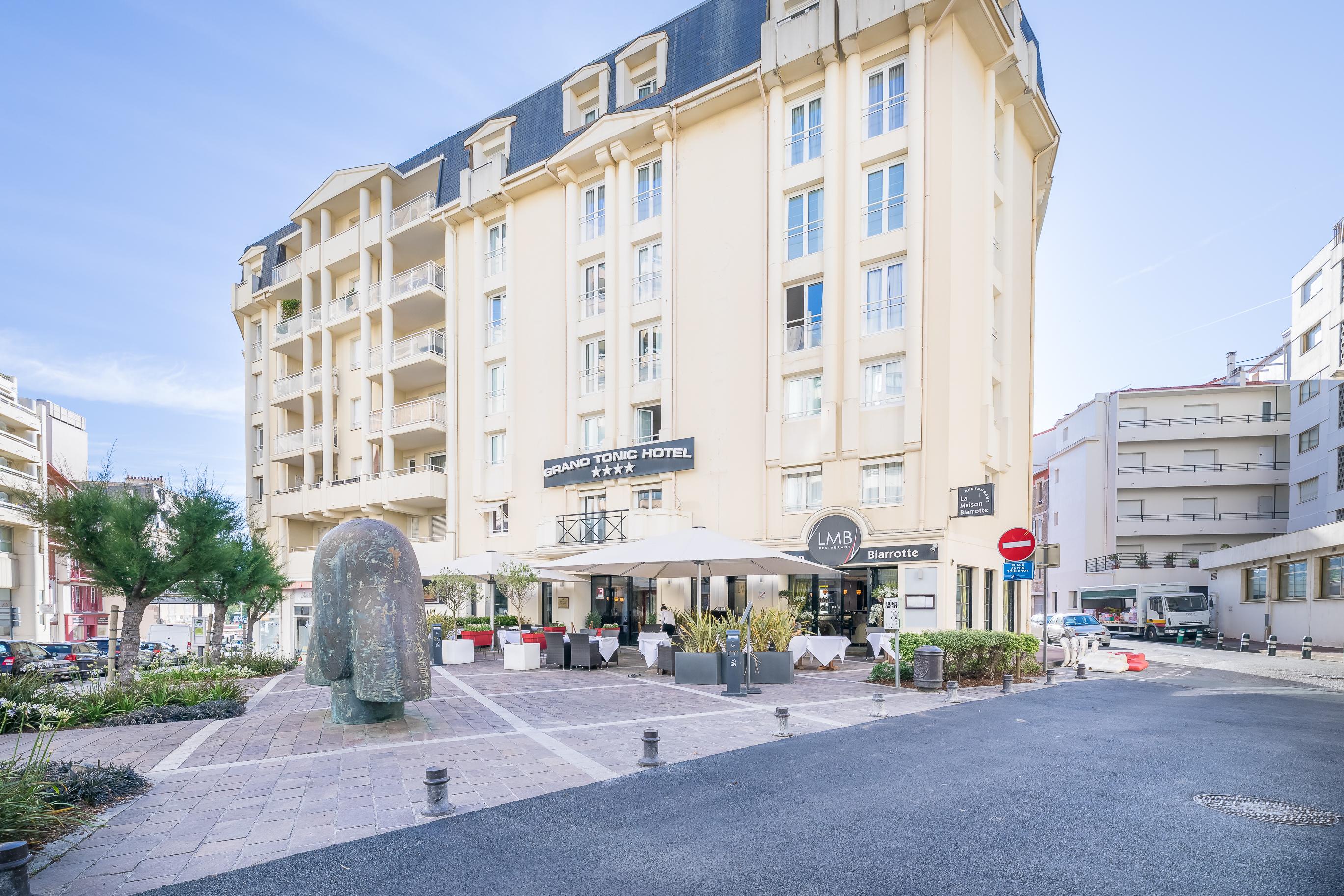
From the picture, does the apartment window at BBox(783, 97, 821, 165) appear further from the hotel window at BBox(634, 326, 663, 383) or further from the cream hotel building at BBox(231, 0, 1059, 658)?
the hotel window at BBox(634, 326, 663, 383)

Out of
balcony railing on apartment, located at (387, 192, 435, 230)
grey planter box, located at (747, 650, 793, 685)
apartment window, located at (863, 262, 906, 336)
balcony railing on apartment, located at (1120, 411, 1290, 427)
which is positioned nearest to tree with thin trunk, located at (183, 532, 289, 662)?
grey planter box, located at (747, 650, 793, 685)

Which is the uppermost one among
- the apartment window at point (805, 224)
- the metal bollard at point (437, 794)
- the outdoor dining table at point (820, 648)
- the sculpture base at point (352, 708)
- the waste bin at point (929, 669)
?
the apartment window at point (805, 224)

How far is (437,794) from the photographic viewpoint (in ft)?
18.4

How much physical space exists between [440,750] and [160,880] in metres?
3.44

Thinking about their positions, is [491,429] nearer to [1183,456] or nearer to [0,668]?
[0,668]

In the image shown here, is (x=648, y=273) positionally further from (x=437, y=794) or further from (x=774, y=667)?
(x=437, y=794)

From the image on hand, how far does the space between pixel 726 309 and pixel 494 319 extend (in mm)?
10988

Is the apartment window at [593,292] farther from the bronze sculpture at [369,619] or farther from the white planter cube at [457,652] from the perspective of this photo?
the bronze sculpture at [369,619]

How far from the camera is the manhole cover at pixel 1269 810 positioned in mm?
5559

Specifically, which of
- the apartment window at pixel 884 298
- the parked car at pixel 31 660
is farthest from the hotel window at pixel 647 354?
the parked car at pixel 31 660

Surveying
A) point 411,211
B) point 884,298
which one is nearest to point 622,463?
point 884,298

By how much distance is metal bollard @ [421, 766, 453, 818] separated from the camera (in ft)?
18.3

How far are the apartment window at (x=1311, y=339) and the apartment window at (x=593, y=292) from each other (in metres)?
35.6

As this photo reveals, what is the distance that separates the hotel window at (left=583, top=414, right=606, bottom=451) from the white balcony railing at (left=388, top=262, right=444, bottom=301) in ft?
31.4
